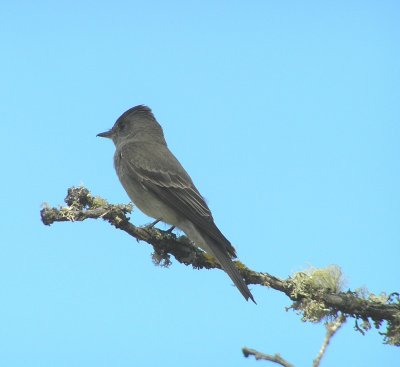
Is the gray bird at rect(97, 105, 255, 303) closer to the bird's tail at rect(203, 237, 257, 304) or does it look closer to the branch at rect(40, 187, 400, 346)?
the bird's tail at rect(203, 237, 257, 304)

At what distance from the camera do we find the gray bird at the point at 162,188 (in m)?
6.29

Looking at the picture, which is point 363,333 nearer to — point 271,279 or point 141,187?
point 271,279

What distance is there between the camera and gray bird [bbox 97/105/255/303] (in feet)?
20.6

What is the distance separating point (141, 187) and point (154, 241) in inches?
80.9

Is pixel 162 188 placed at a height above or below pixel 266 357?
above

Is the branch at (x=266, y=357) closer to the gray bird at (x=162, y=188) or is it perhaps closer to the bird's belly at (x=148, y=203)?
the gray bird at (x=162, y=188)

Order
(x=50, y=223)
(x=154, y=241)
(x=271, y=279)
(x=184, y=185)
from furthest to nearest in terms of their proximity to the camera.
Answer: (x=184, y=185) → (x=154, y=241) → (x=271, y=279) → (x=50, y=223)

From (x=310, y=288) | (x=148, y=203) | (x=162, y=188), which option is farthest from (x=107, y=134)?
(x=310, y=288)

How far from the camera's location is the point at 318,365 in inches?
79.1

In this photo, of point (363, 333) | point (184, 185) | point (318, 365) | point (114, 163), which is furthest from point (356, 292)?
point (114, 163)

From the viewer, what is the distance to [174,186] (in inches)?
291

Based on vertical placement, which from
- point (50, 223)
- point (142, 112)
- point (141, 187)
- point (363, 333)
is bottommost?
point (50, 223)

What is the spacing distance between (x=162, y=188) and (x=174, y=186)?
146 mm

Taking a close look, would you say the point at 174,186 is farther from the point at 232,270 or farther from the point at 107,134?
the point at 107,134
